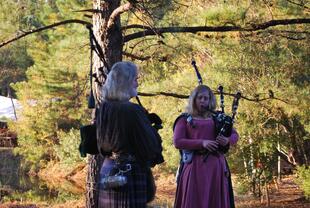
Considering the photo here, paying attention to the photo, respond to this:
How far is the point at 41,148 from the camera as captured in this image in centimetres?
1984

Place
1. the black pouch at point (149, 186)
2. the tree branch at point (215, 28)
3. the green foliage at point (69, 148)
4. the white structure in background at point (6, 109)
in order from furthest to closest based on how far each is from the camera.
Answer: the white structure in background at point (6, 109)
the green foliage at point (69, 148)
the tree branch at point (215, 28)
the black pouch at point (149, 186)

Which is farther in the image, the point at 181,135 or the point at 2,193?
the point at 2,193

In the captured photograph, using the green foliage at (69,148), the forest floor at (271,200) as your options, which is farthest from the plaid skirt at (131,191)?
the green foliage at (69,148)

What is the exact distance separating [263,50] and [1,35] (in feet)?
9.04

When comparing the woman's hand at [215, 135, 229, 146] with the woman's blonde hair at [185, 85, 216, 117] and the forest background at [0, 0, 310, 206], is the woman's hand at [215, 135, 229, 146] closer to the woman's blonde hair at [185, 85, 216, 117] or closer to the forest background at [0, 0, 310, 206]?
the woman's blonde hair at [185, 85, 216, 117]

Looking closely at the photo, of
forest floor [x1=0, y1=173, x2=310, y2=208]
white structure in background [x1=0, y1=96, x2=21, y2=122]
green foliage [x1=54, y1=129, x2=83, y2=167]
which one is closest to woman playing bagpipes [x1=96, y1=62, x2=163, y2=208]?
forest floor [x1=0, y1=173, x2=310, y2=208]

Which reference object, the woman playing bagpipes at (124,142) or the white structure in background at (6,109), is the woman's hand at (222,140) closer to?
the woman playing bagpipes at (124,142)

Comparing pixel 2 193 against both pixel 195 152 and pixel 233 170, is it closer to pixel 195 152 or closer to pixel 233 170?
pixel 233 170

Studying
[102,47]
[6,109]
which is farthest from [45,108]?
[102,47]

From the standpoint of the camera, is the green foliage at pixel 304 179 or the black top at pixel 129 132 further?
the green foliage at pixel 304 179

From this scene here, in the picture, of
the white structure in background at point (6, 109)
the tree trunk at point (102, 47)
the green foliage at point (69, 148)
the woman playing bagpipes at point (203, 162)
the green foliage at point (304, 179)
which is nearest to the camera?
the woman playing bagpipes at point (203, 162)

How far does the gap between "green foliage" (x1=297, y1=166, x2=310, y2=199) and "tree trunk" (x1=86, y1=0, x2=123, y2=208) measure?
16.6ft

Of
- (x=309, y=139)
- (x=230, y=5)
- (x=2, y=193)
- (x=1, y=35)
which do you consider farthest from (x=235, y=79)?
(x=2, y=193)

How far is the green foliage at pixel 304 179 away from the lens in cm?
855
